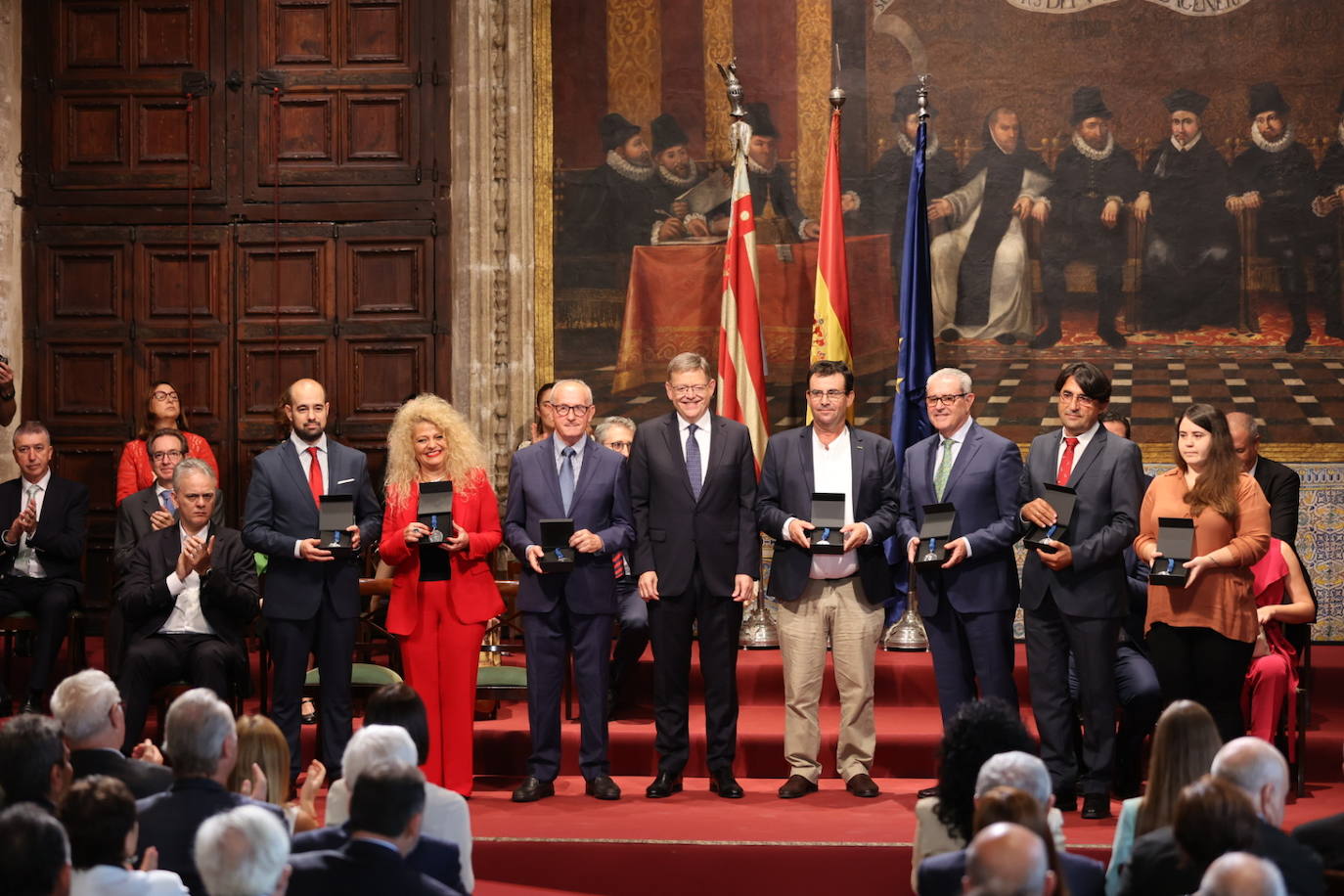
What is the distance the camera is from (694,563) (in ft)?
21.3

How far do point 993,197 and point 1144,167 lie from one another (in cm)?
87

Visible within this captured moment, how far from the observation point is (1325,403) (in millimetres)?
8898

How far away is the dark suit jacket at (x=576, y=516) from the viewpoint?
6.52 metres

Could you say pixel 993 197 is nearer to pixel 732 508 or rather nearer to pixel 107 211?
pixel 732 508

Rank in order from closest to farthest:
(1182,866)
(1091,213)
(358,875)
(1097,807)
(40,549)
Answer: (358,875) → (1182,866) → (1097,807) → (40,549) → (1091,213)

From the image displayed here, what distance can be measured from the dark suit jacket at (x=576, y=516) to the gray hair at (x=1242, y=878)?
153 inches

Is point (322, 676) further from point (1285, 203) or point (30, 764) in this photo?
point (1285, 203)

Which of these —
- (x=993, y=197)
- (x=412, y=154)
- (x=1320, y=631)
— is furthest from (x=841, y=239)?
(x=1320, y=631)

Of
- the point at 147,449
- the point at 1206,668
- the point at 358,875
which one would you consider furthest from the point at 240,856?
the point at 147,449

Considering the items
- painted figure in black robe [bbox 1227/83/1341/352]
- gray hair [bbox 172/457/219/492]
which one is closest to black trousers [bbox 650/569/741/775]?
gray hair [bbox 172/457/219/492]

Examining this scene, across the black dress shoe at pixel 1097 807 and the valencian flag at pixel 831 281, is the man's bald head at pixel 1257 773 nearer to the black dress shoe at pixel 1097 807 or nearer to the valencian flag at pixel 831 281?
the black dress shoe at pixel 1097 807

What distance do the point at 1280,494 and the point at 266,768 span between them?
546 centimetres

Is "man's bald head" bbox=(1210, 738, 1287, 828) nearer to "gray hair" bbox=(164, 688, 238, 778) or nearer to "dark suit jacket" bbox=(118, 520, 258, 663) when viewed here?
"gray hair" bbox=(164, 688, 238, 778)

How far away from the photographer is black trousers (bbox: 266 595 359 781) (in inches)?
262
